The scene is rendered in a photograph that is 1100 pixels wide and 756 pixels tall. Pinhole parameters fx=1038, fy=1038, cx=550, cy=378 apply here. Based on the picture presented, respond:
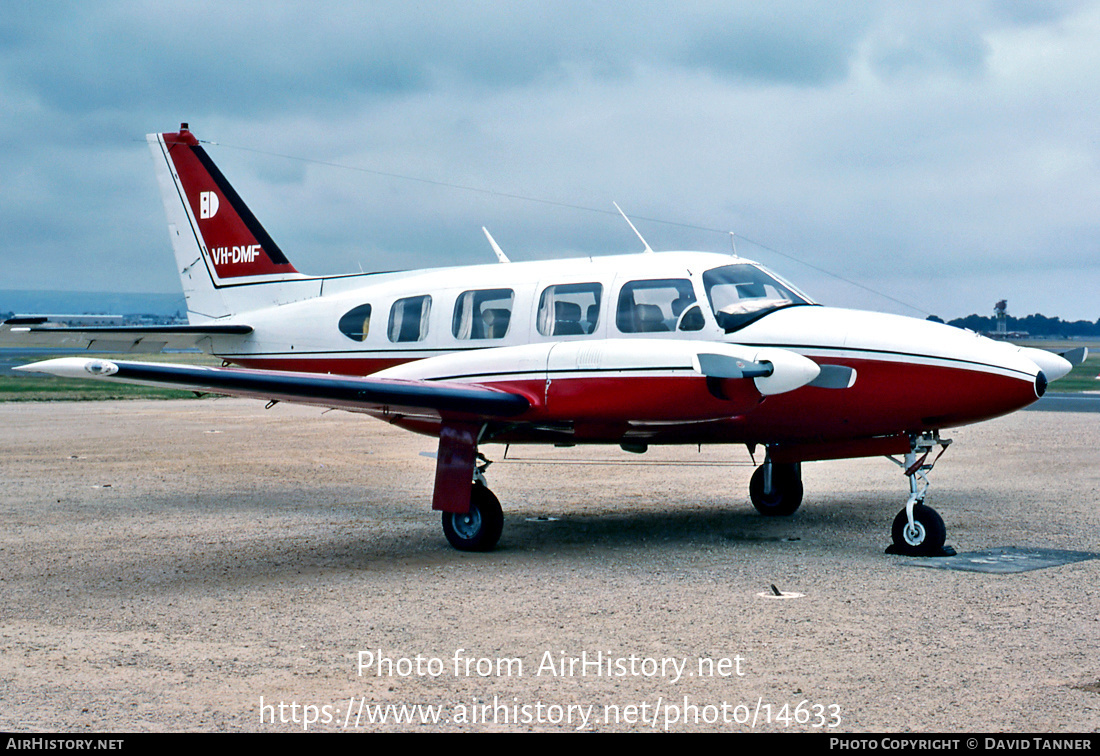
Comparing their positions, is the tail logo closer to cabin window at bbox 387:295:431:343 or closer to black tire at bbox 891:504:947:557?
cabin window at bbox 387:295:431:343

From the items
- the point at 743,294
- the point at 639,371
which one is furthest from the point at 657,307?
the point at 639,371

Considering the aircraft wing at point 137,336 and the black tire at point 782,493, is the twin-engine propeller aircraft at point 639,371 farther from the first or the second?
the aircraft wing at point 137,336

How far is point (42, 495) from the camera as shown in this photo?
12.6 meters

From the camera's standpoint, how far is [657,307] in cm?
958

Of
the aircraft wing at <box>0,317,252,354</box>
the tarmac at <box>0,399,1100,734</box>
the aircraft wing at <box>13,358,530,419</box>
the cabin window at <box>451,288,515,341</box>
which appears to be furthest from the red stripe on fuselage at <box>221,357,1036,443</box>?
the aircraft wing at <box>0,317,252,354</box>

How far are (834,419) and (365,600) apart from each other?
171 inches

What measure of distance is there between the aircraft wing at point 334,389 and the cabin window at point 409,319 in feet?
5.83

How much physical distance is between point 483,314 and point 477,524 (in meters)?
2.30

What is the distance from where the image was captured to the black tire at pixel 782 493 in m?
11.2

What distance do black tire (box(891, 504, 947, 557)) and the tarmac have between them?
0.25 m

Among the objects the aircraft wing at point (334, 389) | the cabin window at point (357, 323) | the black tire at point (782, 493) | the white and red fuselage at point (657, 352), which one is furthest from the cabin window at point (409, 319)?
the black tire at point (782, 493)

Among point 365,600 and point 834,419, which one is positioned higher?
point 834,419
